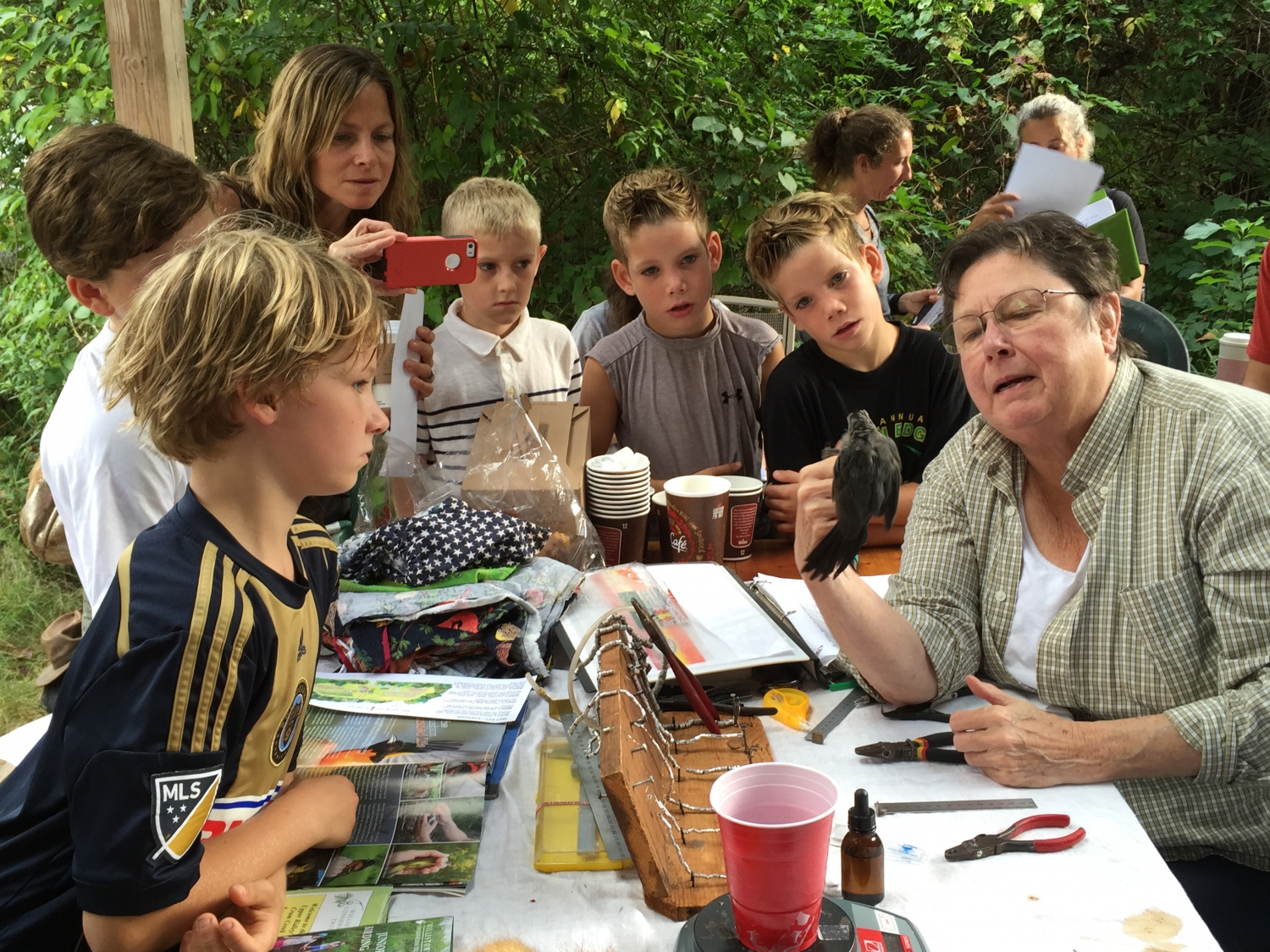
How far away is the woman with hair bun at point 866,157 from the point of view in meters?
4.45

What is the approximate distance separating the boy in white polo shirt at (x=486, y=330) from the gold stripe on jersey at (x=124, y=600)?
1.70 meters

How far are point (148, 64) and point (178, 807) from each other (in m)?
2.60

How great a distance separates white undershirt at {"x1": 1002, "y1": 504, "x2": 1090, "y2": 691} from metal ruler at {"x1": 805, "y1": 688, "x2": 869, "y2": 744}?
1.01ft

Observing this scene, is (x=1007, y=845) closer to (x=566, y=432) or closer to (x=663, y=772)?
(x=663, y=772)

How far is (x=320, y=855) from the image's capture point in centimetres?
138

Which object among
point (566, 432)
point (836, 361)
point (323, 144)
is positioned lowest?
point (566, 432)

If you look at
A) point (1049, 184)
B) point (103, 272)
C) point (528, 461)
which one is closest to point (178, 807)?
point (103, 272)

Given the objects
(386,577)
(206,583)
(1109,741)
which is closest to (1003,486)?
(1109,741)

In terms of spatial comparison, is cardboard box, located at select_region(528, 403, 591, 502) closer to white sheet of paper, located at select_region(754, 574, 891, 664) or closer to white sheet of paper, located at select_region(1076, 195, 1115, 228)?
white sheet of paper, located at select_region(754, 574, 891, 664)

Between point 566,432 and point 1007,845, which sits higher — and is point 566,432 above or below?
above

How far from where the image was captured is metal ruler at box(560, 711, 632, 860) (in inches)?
54.6

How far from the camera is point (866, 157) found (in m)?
4.50

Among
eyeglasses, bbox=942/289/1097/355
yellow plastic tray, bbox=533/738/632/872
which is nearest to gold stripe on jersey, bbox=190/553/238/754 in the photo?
yellow plastic tray, bbox=533/738/632/872

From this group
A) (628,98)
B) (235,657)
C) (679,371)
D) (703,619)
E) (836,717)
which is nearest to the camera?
(235,657)
